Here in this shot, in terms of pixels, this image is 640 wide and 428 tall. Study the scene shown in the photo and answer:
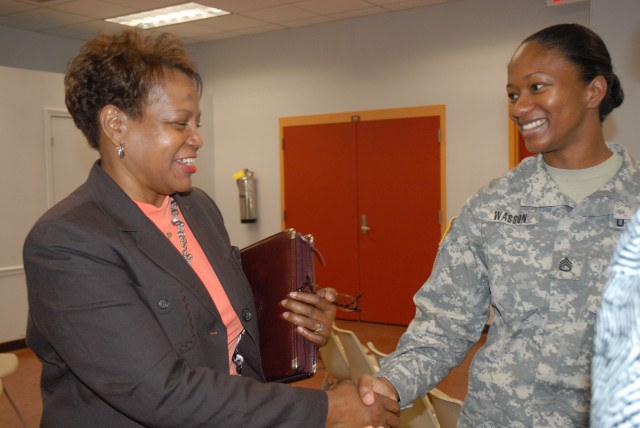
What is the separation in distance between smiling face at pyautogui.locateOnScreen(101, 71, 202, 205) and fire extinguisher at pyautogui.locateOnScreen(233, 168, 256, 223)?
6.33m

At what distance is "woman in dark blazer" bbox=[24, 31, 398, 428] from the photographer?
4.51 feet

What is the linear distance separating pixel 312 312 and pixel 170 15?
608 cm

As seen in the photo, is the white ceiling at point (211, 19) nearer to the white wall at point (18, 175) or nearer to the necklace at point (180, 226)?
the white wall at point (18, 175)

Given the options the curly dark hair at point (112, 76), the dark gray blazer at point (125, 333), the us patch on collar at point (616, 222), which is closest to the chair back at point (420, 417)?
the dark gray blazer at point (125, 333)

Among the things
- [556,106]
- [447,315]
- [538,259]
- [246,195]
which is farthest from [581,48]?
[246,195]

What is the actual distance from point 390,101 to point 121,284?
5.94 m

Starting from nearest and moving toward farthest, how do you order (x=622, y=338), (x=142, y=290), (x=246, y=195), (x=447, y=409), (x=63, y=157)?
(x=622, y=338) → (x=142, y=290) → (x=447, y=409) → (x=63, y=157) → (x=246, y=195)

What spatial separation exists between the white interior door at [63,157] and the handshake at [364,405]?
5536 millimetres

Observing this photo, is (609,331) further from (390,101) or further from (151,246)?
(390,101)

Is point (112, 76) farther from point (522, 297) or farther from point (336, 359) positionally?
point (336, 359)

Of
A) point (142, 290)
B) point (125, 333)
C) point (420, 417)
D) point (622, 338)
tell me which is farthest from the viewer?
point (420, 417)

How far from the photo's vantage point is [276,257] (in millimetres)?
1914

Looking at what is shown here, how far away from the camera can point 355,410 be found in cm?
165

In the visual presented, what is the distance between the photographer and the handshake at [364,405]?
5.31 feet
